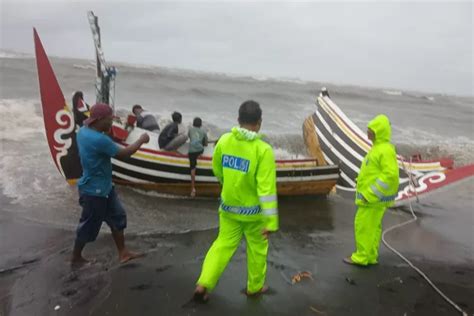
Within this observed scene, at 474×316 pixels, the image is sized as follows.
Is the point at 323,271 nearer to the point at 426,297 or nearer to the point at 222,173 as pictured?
the point at 426,297

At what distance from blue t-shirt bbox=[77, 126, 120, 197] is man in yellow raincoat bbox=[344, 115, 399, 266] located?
2.64m

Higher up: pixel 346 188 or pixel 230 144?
pixel 230 144

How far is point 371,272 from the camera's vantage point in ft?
14.6

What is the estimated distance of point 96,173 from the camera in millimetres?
3967

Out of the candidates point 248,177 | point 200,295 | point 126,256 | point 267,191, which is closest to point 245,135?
point 248,177

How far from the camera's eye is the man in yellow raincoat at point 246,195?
10.4ft

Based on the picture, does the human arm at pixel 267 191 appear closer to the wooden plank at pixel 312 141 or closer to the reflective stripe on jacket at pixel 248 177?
the reflective stripe on jacket at pixel 248 177

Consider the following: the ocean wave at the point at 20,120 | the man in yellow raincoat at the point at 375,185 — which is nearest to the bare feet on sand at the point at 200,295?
the man in yellow raincoat at the point at 375,185

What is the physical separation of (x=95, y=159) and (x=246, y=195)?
160cm

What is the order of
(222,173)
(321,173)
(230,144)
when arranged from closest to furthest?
1. (230,144)
2. (222,173)
3. (321,173)

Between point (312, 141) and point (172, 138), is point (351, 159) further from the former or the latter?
point (172, 138)

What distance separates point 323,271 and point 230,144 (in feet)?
6.75

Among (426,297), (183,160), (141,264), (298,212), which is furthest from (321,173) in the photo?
(141,264)

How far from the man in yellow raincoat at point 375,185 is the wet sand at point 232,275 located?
385 mm
